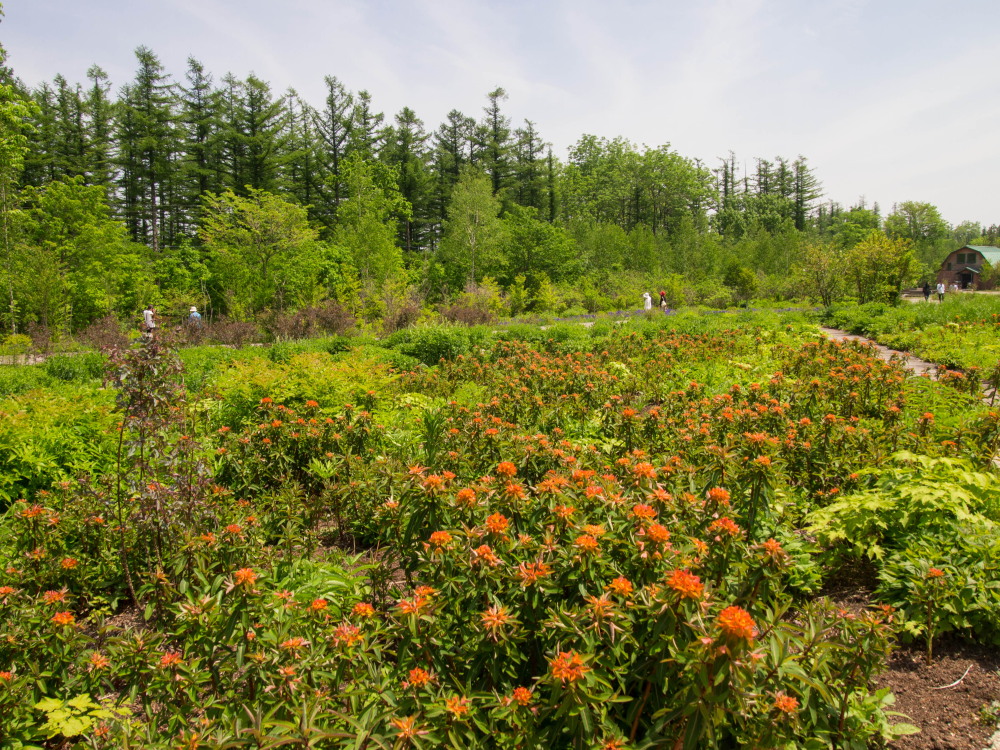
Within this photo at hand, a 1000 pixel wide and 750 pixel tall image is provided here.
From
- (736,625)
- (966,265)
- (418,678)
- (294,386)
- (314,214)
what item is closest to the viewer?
(736,625)

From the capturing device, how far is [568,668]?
4.67ft

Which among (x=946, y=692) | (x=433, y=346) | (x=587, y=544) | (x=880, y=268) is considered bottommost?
(x=946, y=692)

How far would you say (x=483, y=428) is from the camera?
3.76 m

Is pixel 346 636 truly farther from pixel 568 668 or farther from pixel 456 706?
pixel 568 668

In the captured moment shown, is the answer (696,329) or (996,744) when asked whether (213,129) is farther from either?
(996,744)

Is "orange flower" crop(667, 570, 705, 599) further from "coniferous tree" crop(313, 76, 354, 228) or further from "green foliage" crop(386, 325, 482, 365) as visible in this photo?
"coniferous tree" crop(313, 76, 354, 228)

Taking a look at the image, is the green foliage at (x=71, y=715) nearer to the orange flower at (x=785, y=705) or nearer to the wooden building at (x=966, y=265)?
the orange flower at (x=785, y=705)

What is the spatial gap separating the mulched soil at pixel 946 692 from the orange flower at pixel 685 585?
4.70 feet

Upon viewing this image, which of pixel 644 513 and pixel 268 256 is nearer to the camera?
pixel 644 513

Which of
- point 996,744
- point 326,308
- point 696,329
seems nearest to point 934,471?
point 996,744

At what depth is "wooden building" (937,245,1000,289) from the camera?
44.7m

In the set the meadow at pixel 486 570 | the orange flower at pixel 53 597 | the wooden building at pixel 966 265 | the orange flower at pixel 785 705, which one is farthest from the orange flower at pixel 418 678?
the wooden building at pixel 966 265

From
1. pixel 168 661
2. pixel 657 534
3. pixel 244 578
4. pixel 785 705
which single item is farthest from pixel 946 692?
pixel 168 661

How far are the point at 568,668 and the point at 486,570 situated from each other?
41 centimetres
